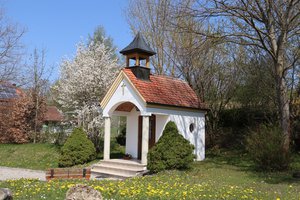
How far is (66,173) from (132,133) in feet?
24.6

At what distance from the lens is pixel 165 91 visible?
59.0 feet

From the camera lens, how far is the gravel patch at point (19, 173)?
15.1m

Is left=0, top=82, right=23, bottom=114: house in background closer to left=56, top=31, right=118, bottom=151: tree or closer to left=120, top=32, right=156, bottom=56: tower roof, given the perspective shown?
left=56, top=31, right=118, bottom=151: tree

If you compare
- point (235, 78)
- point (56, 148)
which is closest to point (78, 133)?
point (56, 148)

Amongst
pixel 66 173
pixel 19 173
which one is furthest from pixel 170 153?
pixel 19 173

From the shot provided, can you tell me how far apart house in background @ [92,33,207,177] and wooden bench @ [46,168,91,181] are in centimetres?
344

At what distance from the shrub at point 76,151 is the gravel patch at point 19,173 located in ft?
4.77

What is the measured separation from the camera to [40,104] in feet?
85.6

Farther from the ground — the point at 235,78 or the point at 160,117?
the point at 235,78

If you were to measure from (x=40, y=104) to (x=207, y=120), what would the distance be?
12.8 meters

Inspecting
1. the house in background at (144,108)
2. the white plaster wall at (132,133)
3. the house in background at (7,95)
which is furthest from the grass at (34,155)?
the house in background at (7,95)

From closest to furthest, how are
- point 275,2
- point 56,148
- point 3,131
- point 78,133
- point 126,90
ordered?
point 275,2 → point 126,90 → point 78,133 → point 56,148 → point 3,131

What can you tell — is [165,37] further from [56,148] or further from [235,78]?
[56,148]

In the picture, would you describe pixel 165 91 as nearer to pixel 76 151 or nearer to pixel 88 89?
pixel 76 151
